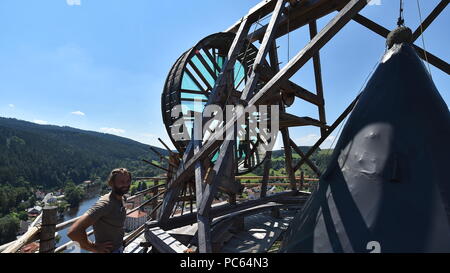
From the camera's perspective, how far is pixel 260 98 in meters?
3.45

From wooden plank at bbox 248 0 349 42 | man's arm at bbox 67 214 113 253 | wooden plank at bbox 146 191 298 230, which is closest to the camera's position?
man's arm at bbox 67 214 113 253

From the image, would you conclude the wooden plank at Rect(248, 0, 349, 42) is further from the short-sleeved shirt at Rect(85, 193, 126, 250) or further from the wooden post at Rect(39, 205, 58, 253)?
the wooden post at Rect(39, 205, 58, 253)

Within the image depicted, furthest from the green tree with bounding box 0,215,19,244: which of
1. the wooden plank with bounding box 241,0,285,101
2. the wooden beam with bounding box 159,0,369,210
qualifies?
the wooden beam with bounding box 159,0,369,210

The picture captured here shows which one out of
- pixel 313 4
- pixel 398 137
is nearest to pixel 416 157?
pixel 398 137

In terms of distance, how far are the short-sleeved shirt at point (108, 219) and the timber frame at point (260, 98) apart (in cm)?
118

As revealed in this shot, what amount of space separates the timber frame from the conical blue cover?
2.25 feet

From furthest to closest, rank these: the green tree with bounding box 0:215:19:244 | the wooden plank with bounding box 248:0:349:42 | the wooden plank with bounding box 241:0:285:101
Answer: the green tree with bounding box 0:215:19:244 < the wooden plank with bounding box 248:0:349:42 < the wooden plank with bounding box 241:0:285:101

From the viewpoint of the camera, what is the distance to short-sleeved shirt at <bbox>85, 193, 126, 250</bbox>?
2.11 meters

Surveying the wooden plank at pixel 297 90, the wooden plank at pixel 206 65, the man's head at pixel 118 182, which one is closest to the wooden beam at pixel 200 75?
the wooden plank at pixel 206 65

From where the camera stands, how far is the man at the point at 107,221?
2.02 m

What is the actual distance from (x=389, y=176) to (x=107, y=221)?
101 inches

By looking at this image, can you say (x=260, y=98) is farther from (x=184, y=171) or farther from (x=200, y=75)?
(x=200, y=75)

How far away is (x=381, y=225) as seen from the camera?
184 centimetres
